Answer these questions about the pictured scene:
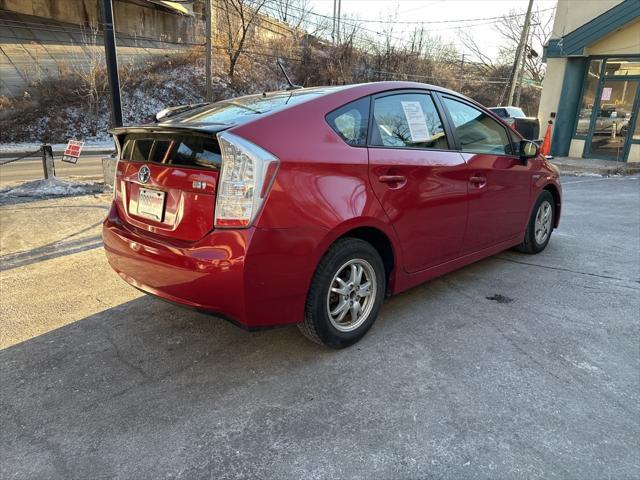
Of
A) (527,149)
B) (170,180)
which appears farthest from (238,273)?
(527,149)

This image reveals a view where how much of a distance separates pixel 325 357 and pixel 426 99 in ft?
6.86

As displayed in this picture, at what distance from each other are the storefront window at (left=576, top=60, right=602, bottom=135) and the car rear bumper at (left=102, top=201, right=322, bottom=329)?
14712mm

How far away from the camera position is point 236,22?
3216 centimetres

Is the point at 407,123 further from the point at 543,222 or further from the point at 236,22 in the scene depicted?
the point at 236,22

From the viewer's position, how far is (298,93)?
329 cm

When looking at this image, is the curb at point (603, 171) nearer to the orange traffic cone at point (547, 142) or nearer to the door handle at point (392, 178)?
the orange traffic cone at point (547, 142)

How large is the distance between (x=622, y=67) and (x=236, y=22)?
85.2 ft

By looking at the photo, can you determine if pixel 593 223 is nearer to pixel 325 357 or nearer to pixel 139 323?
pixel 325 357

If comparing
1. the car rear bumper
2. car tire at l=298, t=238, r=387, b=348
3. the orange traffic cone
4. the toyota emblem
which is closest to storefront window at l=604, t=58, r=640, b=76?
the orange traffic cone

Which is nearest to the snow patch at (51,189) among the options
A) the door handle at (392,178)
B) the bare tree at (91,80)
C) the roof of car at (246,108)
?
the roof of car at (246,108)

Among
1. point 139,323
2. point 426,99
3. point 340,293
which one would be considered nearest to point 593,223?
point 426,99

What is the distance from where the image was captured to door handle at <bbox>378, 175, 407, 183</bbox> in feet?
9.81

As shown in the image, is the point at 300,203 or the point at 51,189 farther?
the point at 51,189

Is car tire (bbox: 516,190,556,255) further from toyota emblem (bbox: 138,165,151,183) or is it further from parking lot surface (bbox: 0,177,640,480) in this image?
toyota emblem (bbox: 138,165,151,183)
